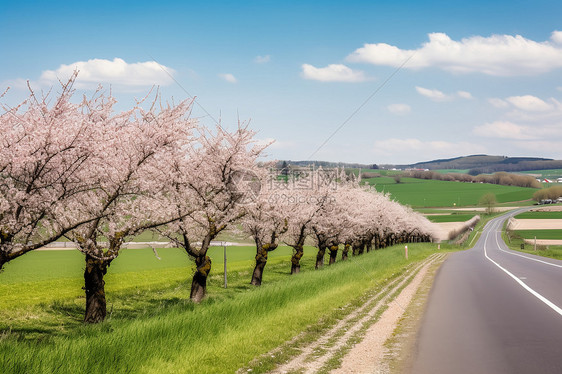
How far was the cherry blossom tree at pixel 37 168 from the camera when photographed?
35.9 ft

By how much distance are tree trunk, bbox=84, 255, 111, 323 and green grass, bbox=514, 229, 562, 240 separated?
11502 cm

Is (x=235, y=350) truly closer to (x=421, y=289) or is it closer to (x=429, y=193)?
(x=421, y=289)

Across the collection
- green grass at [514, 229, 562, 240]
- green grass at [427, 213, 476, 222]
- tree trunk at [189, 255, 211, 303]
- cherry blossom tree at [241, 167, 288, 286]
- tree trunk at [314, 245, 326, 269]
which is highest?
cherry blossom tree at [241, 167, 288, 286]

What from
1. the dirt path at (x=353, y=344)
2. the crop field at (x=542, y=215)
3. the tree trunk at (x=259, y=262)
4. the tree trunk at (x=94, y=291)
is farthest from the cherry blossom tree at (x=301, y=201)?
the crop field at (x=542, y=215)

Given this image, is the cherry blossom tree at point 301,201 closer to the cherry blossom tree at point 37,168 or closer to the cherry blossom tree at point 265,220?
the cherry blossom tree at point 265,220

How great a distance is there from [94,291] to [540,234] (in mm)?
124246

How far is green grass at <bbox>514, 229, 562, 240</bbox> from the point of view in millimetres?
112863

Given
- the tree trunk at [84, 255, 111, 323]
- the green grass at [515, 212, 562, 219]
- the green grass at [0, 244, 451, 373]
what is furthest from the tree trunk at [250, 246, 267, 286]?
the green grass at [515, 212, 562, 219]

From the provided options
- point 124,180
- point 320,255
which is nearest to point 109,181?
point 124,180

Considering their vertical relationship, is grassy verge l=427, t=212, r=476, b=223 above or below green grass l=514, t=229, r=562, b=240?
above

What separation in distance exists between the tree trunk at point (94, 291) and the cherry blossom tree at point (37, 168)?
401 centimetres

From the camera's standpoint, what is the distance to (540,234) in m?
118

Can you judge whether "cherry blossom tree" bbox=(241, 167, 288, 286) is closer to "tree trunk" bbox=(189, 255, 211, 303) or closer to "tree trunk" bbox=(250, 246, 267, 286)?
"tree trunk" bbox=(250, 246, 267, 286)

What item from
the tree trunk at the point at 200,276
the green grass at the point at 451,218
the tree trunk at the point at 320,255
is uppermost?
the tree trunk at the point at 200,276
